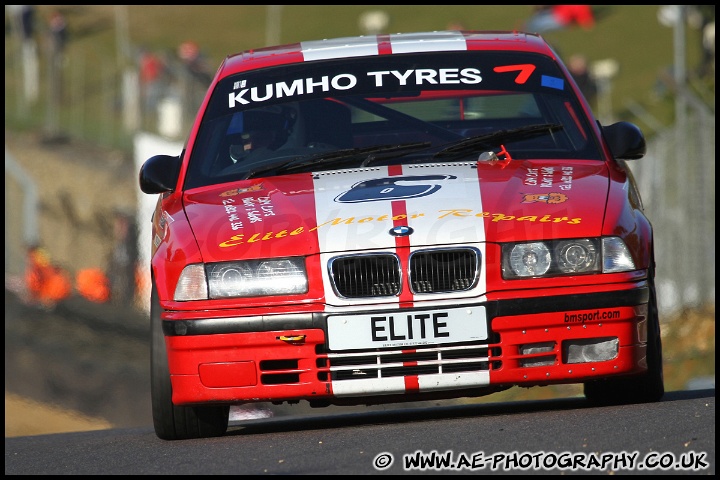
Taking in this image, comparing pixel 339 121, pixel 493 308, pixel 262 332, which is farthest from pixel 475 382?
pixel 339 121

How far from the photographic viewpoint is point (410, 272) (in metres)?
5.46

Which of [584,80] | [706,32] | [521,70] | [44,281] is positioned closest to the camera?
[521,70]

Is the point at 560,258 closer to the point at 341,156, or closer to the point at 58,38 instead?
the point at 341,156

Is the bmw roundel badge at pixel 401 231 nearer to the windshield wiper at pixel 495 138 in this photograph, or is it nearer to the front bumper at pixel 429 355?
the front bumper at pixel 429 355

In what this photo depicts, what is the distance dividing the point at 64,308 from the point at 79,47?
89.9ft

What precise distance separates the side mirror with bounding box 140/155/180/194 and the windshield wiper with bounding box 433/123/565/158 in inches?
49.2

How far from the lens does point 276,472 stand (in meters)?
4.62

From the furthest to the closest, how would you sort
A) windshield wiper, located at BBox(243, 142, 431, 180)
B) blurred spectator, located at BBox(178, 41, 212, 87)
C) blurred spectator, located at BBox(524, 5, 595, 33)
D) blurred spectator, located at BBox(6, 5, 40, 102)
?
blurred spectator, located at BBox(524, 5, 595, 33), blurred spectator, located at BBox(6, 5, 40, 102), blurred spectator, located at BBox(178, 41, 212, 87), windshield wiper, located at BBox(243, 142, 431, 180)

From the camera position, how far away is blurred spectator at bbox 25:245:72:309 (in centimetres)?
1861

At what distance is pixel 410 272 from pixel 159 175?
1654mm

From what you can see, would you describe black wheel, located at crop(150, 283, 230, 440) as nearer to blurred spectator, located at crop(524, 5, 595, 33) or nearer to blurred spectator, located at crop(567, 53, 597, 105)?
blurred spectator, located at crop(567, 53, 597, 105)

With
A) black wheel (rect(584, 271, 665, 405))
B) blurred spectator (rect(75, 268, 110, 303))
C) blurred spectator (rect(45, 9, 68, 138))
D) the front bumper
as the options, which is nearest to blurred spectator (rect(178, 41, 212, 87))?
blurred spectator (rect(45, 9, 68, 138))

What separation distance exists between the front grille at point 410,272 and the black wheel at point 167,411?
→ 2.68 feet

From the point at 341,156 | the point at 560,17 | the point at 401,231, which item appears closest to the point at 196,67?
the point at 341,156
